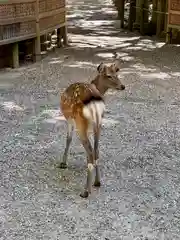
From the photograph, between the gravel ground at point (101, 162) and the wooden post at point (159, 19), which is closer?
the gravel ground at point (101, 162)

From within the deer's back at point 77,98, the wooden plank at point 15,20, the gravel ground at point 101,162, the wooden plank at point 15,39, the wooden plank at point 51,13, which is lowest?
the gravel ground at point 101,162

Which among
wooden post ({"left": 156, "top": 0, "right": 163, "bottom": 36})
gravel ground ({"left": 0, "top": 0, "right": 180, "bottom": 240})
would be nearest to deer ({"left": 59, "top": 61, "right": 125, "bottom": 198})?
gravel ground ({"left": 0, "top": 0, "right": 180, "bottom": 240})

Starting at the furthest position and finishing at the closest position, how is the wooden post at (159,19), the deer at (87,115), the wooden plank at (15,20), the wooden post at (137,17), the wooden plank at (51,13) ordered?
the wooden post at (137,17), the wooden post at (159,19), the wooden plank at (51,13), the wooden plank at (15,20), the deer at (87,115)

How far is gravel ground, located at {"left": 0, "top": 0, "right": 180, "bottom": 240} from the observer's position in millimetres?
3549

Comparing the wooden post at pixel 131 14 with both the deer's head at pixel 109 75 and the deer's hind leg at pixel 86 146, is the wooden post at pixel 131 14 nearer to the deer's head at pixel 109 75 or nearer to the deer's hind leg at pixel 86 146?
the deer's head at pixel 109 75

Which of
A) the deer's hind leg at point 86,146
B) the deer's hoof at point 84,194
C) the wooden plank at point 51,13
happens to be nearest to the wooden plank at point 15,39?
the wooden plank at point 51,13

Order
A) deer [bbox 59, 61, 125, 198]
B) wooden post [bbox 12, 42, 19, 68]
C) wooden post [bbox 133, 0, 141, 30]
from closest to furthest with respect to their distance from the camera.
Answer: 1. deer [bbox 59, 61, 125, 198]
2. wooden post [bbox 12, 42, 19, 68]
3. wooden post [bbox 133, 0, 141, 30]

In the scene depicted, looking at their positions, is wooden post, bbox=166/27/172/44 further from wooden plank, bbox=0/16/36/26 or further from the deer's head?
the deer's head

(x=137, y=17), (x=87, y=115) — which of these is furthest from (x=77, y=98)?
(x=137, y=17)

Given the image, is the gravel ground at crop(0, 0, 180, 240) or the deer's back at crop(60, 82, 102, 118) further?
the deer's back at crop(60, 82, 102, 118)

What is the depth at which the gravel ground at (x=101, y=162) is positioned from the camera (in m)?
3.55

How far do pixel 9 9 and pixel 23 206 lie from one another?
5.89m

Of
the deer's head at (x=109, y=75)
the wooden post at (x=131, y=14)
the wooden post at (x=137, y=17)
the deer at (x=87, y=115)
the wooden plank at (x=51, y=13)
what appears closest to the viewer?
the deer at (x=87, y=115)

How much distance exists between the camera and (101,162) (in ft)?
15.6
